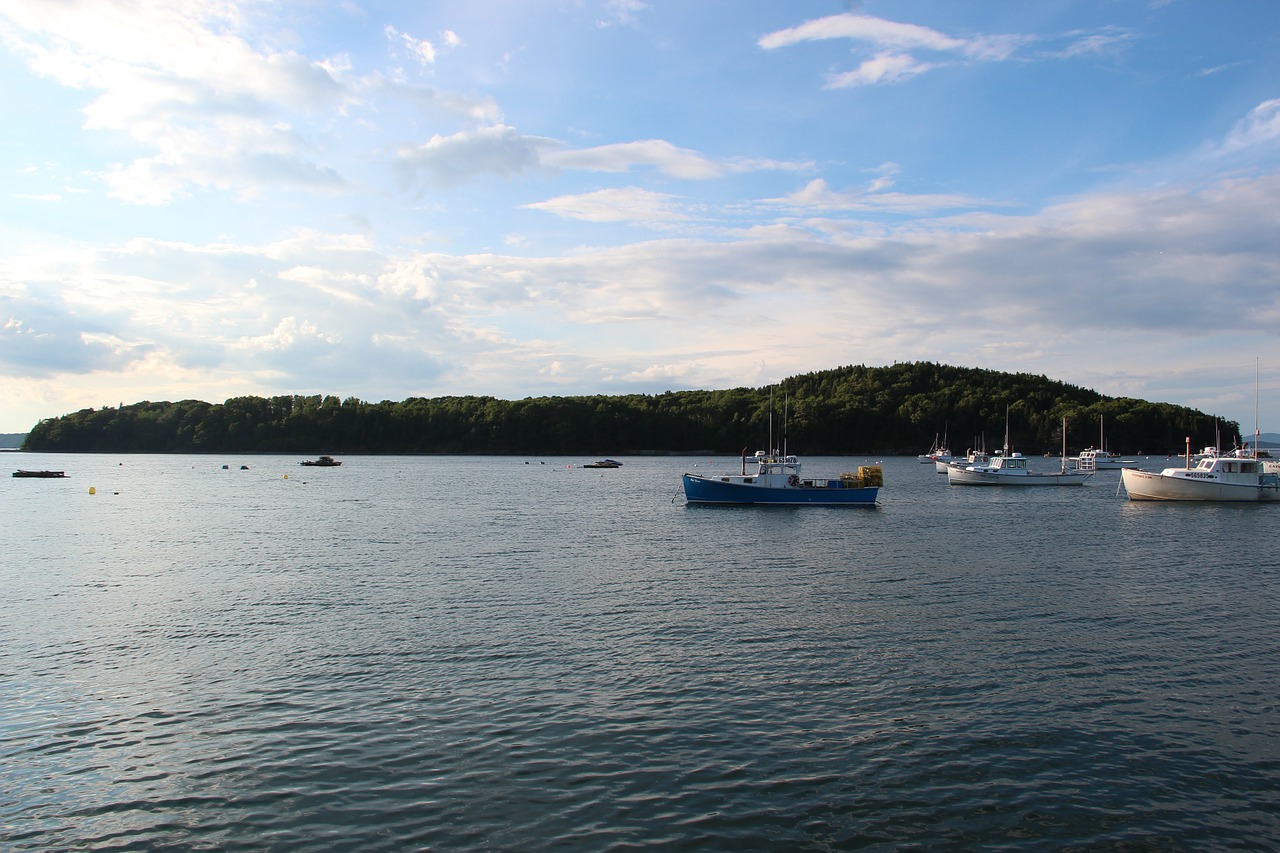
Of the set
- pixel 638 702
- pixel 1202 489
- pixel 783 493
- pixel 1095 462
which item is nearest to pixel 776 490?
pixel 783 493

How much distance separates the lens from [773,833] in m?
13.6

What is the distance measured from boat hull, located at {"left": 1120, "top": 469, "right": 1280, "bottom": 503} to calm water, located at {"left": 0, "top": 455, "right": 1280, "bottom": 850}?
4308 cm

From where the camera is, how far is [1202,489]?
83.2 metres

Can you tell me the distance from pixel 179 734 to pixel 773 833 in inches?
499

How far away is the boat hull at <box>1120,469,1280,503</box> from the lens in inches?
3231

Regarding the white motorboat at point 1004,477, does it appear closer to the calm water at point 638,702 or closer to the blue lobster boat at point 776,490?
the blue lobster boat at point 776,490

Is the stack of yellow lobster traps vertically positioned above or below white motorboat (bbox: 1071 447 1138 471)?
below

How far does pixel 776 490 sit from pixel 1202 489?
4282cm

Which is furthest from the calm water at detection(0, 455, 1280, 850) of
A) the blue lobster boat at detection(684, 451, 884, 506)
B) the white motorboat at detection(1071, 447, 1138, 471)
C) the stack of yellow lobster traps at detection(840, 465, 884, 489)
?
the white motorboat at detection(1071, 447, 1138, 471)

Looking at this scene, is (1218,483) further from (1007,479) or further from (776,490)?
(776,490)

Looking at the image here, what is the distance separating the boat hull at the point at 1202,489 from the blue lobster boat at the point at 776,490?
30.0m

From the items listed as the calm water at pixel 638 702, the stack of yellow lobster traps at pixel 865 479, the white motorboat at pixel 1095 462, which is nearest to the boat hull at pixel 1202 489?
the stack of yellow lobster traps at pixel 865 479

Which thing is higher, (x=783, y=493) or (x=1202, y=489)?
(x=1202, y=489)

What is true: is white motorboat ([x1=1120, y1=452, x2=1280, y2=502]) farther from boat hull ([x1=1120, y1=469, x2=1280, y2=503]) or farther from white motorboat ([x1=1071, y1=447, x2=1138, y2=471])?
white motorboat ([x1=1071, y1=447, x2=1138, y2=471])
